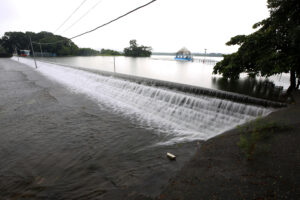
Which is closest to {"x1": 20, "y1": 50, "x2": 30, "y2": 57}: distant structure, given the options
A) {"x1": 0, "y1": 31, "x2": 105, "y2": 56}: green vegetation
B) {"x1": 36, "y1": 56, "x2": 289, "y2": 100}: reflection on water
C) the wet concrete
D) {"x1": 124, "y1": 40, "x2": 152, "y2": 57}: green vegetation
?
{"x1": 0, "y1": 31, "x2": 105, "y2": 56}: green vegetation

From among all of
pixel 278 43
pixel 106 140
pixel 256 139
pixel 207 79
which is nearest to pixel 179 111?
pixel 106 140

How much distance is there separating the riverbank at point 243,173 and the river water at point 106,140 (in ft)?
1.56

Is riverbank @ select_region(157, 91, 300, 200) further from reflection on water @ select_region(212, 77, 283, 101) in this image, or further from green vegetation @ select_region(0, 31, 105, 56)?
green vegetation @ select_region(0, 31, 105, 56)

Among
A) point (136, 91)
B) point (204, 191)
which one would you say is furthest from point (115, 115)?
point (204, 191)

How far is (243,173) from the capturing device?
2703 millimetres

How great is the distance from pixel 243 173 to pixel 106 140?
3.94m

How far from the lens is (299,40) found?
6.30 meters

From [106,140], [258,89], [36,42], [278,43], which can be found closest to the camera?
[106,140]

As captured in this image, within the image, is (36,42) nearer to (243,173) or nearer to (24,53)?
(24,53)

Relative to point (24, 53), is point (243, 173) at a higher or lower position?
lower

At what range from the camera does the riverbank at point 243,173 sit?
229cm

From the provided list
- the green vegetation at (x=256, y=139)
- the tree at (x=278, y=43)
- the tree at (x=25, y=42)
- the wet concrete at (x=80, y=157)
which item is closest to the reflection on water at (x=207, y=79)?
the tree at (x=278, y=43)

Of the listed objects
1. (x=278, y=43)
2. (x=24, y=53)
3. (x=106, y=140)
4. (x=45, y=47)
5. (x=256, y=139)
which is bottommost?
(x=106, y=140)

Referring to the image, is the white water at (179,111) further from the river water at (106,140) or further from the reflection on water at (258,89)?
the reflection on water at (258,89)
